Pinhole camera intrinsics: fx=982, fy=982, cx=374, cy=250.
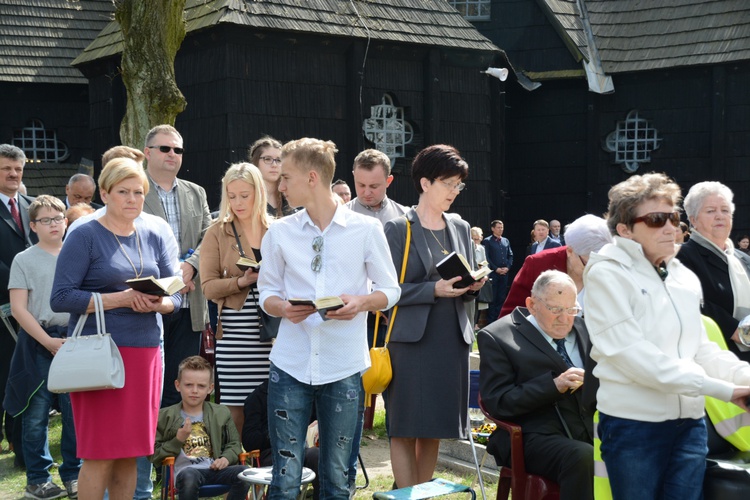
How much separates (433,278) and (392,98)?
1206 centimetres

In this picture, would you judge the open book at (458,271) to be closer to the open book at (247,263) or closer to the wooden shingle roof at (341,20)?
the open book at (247,263)

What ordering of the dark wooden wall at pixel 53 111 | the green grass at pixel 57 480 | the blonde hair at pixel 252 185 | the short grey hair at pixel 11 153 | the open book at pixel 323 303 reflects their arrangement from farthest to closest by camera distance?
the dark wooden wall at pixel 53 111 < the short grey hair at pixel 11 153 < the green grass at pixel 57 480 < the blonde hair at pixel 252 185 < the open book at pixel 323 303

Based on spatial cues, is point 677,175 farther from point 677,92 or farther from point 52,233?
point 52,233

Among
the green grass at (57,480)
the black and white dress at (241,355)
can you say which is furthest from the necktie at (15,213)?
the black and white dress at (241,355)

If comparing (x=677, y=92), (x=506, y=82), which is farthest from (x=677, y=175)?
(x=506, y=82)

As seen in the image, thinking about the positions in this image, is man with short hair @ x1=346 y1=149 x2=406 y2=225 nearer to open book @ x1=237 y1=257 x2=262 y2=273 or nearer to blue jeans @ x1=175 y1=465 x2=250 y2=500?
open book @ x1=237 y1=257 x2=262 y2=273

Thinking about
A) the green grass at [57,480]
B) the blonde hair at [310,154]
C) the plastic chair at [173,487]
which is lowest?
the green grass at [57,480]

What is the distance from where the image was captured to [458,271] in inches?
208

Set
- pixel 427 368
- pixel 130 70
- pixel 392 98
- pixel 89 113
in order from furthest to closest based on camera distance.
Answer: pixel 89 113
pixel 392 98
pixel 130 70
pixel 427 368

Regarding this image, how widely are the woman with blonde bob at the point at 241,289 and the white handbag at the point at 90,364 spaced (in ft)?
4.36

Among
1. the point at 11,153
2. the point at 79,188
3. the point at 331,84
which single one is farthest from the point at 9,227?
the point at 331,84

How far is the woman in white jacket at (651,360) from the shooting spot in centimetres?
391

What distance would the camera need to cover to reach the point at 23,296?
6.80m

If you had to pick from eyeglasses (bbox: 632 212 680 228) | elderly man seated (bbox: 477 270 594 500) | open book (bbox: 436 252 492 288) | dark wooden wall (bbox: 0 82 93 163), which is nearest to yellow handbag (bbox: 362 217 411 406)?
open book (bbox: 436 252 492 288)
